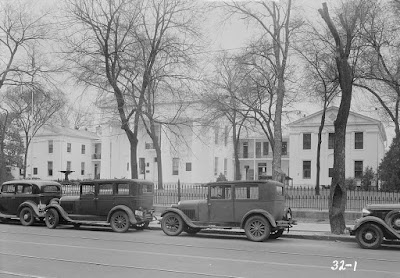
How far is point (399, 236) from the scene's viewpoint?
35.0ft

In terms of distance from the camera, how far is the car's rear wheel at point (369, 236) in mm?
10906

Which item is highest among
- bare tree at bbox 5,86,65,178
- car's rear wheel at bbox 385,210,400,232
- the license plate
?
bare tree at bbox 5,86,65,178

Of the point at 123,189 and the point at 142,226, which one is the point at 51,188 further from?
the point at 142,226

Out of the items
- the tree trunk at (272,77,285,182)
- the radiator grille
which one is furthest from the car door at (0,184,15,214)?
the tree trunk at (272,77,285,182)

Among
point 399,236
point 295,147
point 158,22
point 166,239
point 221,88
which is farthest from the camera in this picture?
point 295,147

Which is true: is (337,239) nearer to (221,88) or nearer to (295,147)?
(221,88)

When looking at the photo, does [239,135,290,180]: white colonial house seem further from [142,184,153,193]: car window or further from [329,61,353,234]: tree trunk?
[329,61,353,234]: tree trunk

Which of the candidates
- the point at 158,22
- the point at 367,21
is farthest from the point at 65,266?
the point at 367,21

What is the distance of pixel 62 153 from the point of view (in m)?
28.7

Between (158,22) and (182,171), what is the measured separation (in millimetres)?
14005

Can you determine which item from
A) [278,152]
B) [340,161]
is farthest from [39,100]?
[340,161]

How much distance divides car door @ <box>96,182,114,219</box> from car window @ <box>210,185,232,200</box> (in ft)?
10.9

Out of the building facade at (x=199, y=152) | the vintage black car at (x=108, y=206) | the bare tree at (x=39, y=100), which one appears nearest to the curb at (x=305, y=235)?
the vintage black car at (x=108, y=206)

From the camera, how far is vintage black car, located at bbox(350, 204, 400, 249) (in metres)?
10.9
